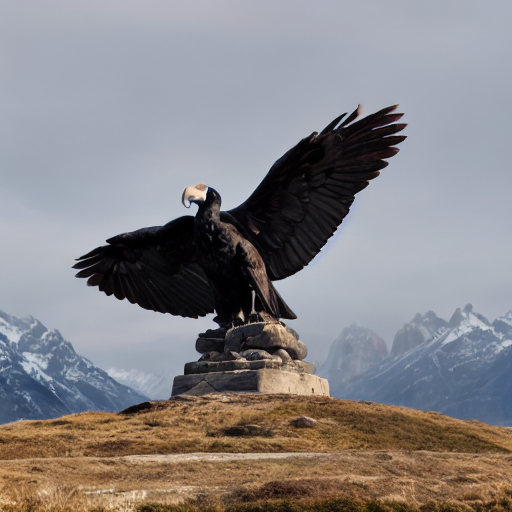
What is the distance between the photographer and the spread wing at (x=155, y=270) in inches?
605

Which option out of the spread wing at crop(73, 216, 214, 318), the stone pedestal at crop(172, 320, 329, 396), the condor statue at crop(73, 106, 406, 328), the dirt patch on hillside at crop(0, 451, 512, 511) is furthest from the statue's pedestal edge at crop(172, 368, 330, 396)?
the dirt patch on hillside at crop(0, 451, 512, 511)

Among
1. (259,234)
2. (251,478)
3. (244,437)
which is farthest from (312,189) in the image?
(251,478)

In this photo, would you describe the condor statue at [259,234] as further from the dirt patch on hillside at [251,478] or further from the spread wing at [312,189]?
the dirt patch on hillside at [251,478]

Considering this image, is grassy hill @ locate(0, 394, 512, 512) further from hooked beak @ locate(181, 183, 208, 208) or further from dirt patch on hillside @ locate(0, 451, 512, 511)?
hooked beak @ locate(181, 183, 208, 208)

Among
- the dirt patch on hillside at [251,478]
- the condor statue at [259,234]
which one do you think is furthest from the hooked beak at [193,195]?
the dirt patch on hillside at [251,478]

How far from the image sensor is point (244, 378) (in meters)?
13.0

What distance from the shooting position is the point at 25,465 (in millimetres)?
8609

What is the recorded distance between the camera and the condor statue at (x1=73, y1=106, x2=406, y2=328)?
14.1 m

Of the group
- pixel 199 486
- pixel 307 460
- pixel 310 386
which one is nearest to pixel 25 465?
pixel 199 486

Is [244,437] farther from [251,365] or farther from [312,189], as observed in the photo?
[312,189]

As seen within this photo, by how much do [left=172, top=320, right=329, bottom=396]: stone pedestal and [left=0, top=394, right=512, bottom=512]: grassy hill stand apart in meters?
0.54

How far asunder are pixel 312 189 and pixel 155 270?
163 inches

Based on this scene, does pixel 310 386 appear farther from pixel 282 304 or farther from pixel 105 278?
pixel 105 278

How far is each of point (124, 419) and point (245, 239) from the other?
448cm
